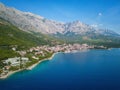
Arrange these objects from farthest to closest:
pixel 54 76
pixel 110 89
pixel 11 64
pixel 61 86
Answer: pixel 11 64 < pixel 54 76 < pixel 61 86 < pixel 110 89

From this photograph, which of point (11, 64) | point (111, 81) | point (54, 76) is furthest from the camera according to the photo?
point (11, 64)

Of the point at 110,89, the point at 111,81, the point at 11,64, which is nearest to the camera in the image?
the point at 110,89

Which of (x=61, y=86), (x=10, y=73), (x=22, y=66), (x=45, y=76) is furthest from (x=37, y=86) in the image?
(x=22, y=66)

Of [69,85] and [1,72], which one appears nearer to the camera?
[69,85]

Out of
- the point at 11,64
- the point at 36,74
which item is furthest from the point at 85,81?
the point at 11,64

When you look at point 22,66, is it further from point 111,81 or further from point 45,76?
point 111,81

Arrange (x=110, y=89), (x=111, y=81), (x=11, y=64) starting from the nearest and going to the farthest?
1. (x=110, y=89)
2. (x=111, y=81)
3. (x=11, y=64)

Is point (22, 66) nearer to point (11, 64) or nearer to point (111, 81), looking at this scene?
point (11, 64)

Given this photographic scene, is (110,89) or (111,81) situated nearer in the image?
(110,89)
